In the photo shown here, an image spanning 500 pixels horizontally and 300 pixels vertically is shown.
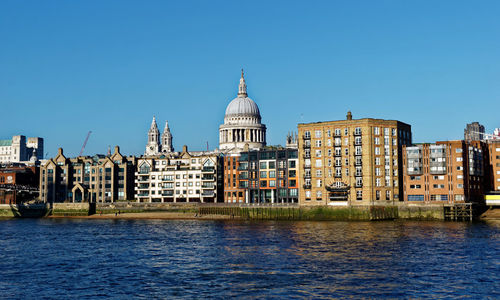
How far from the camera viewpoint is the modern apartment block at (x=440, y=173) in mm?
148125

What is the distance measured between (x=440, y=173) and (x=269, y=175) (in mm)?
48093

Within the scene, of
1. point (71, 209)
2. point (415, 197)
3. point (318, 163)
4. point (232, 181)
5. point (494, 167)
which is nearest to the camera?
point (415, 197)

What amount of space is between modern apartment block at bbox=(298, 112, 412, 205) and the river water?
42079mm

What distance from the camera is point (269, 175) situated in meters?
175

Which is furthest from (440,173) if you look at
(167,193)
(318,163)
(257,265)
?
(257,265)

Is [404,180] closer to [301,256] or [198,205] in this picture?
[198,205]

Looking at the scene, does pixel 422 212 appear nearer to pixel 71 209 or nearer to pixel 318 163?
pixel 318 163

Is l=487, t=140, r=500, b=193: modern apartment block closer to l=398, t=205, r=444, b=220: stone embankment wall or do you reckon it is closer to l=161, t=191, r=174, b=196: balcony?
l=398, t=205, r=444, b=220: stone embankment wall

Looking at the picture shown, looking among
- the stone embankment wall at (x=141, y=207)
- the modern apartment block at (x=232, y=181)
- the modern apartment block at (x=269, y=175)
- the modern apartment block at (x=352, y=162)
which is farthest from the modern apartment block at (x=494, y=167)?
the stone embankment wall at (x=141, y=207)

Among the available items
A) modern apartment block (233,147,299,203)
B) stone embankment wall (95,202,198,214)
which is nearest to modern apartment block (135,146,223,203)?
modern apartment block (233,147,299,203)

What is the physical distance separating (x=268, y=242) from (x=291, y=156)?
77.5 m

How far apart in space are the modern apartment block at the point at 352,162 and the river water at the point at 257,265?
4208cm

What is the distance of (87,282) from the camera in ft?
201

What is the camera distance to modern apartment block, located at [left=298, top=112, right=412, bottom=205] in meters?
152
